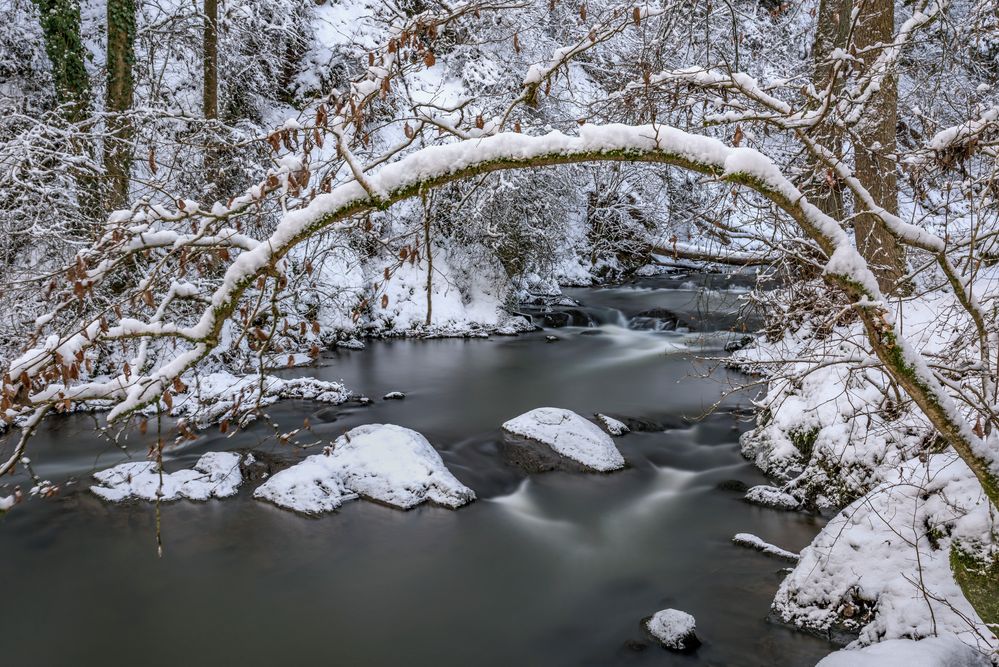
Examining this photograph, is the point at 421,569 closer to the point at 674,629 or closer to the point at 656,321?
the point at 674,629

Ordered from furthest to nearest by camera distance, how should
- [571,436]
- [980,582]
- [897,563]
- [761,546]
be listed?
[571,436] < [761,546] < [897,563] < [980,582]

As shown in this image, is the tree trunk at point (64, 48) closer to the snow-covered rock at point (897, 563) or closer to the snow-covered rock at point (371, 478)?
the snow-covered rock at point (371, 478)

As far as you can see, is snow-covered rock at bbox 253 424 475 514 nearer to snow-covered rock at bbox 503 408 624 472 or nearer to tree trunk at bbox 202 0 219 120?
snow-covered rock at bbox 503 408 624 472

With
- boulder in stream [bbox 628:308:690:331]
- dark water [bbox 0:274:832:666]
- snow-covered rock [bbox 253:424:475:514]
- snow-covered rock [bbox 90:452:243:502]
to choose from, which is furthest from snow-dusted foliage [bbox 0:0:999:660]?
boulder in stream [bbox 628:308:690:331]

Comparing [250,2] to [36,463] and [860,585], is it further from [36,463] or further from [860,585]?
[860,585]

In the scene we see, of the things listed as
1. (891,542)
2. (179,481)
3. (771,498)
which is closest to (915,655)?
(891,542)

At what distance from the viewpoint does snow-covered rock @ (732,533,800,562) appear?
A: 5.39 meters

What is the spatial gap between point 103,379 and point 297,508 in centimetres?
465

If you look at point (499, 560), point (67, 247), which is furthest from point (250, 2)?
point (499, 560)

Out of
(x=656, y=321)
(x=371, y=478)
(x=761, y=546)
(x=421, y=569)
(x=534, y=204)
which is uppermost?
(x=534, y=204)

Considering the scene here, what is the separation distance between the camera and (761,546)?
18.5 feet

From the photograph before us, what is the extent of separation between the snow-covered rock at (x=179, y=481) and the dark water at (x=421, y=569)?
16cm

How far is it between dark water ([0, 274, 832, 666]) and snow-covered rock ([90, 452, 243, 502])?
16 cm

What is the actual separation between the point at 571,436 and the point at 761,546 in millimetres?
2651
